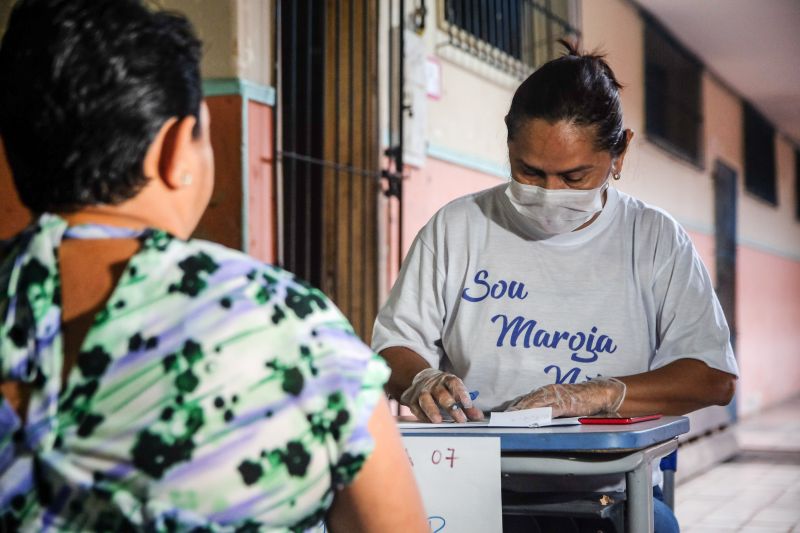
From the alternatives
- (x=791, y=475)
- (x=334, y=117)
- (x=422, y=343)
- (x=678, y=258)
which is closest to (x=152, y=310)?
(x=422, y=343)

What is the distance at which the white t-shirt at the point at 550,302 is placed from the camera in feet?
6.08

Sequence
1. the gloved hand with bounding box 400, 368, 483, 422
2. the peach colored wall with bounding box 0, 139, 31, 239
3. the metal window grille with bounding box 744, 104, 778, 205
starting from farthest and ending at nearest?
the metal window grille with bounding box 744, 104, 778, 205
the peach colored wall with bounding box 0, 139, 31, 239
the gloved hand with bounding box 400, 368, 483, 422

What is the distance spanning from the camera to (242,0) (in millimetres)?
3621

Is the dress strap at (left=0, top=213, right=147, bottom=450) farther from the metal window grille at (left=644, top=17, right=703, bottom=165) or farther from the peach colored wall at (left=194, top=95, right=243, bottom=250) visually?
the metal window grille at (left=644, top=17, right=703, bottom=165)

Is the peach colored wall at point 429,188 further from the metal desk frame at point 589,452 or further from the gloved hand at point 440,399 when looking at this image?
the metal desk frame at point 589,452

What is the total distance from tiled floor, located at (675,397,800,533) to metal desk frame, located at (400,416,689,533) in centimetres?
369

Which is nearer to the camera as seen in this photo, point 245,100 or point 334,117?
point 245,100

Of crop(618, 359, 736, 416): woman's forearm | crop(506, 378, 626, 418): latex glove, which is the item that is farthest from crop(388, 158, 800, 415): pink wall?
crop(506, 378, 626, 418): latex glove

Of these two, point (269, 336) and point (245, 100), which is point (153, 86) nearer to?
point (269, 336)

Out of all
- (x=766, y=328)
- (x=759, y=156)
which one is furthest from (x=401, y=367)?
(x=759, y=156)

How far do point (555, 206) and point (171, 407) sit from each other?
4.20 ft

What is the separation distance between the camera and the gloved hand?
5.56 ft

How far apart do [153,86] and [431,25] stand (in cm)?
423

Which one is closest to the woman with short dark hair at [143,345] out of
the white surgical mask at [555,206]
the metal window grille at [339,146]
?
the white surgical mask at [555,206]
